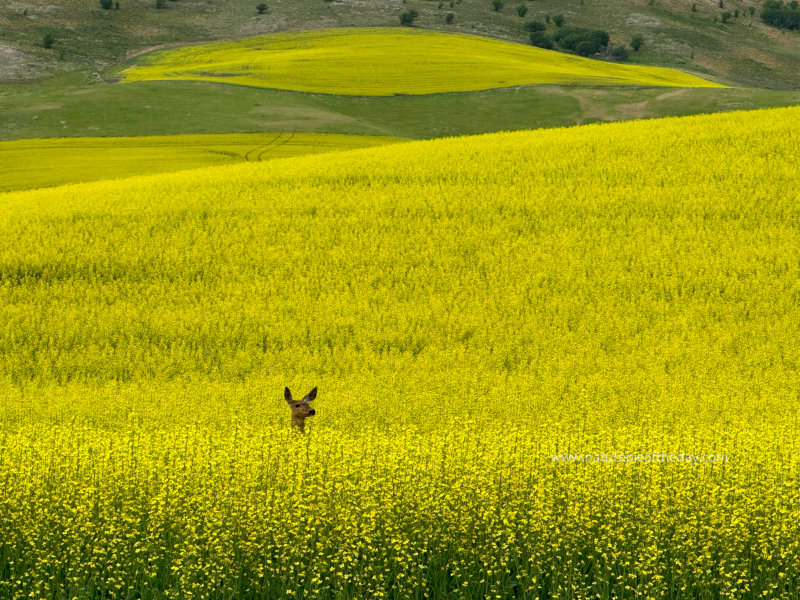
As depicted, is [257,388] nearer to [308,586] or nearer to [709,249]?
[308,586]

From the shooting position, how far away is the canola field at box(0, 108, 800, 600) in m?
6.53

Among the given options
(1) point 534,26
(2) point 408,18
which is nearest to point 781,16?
(1) point 534,26

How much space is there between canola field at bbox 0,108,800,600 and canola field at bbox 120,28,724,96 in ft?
126

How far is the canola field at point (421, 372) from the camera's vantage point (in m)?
6.53

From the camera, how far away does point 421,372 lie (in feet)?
42.8

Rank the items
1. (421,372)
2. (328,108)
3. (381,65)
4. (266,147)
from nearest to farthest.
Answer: (421,372)
(266,147)
(328,108)
(381,65)

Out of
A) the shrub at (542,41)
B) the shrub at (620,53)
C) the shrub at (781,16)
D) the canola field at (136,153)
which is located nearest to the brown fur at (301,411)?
the canola field at (136,153)

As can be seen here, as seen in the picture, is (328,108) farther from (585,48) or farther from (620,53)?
(620,53)

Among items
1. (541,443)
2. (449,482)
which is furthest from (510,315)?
(449,482)

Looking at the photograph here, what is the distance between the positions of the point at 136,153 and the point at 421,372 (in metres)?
34.2

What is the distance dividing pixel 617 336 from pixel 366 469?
27.2 ft

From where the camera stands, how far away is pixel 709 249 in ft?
58.5

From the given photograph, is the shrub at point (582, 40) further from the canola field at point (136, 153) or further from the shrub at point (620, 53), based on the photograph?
the canola field at point (136, 153)

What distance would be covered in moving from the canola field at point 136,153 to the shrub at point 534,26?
5778cm
